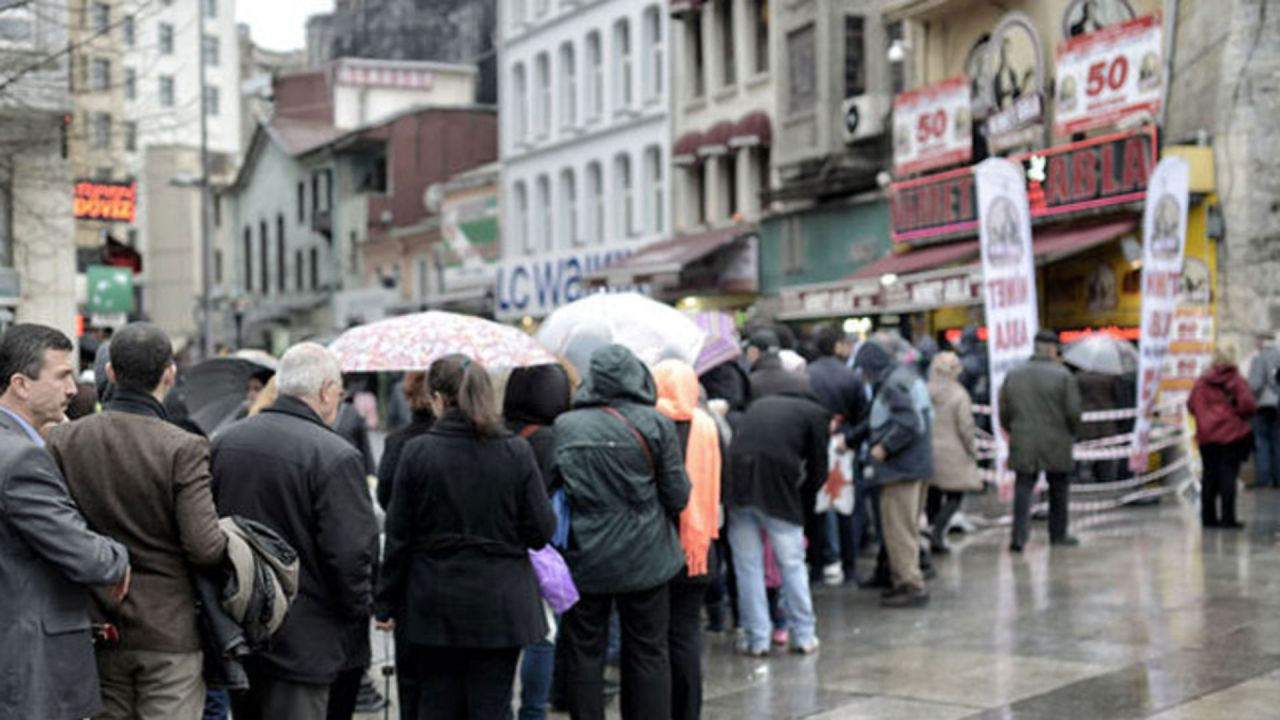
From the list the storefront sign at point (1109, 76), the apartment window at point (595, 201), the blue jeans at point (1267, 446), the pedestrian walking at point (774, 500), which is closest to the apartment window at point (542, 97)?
the apartment window at point (595, 201)

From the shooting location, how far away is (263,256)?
6738cm

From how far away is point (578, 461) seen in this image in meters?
7.60

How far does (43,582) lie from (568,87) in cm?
4124

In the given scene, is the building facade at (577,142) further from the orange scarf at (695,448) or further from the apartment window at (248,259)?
the orange scarf at (695,448)

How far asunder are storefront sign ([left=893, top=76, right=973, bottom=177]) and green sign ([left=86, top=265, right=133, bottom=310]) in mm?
13513

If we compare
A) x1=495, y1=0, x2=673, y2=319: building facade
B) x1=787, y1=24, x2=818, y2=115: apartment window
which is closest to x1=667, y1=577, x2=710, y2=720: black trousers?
x1=787, y1=24, x2=818, y2=115: apartment window

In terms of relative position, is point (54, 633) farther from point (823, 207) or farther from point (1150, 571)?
point (823, 207)

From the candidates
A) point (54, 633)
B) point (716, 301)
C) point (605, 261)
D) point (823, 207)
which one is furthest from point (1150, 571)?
point (605, 261)

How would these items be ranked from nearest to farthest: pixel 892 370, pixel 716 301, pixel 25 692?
pixel 25 692 < pixel 892 370 < pixel 716 301

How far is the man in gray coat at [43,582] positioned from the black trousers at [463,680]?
78.1 inches

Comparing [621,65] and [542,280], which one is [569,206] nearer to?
[542,280]

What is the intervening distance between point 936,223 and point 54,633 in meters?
23.0

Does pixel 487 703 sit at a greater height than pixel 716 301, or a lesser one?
lesser

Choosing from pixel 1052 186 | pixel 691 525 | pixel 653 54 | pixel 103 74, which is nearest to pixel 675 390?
pixel 691 525
